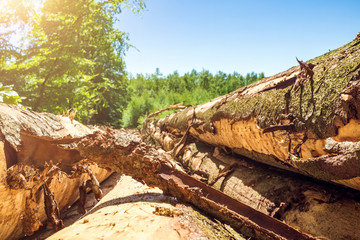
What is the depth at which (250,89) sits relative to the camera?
7.51 ft

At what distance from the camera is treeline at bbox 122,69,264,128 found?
13.6m

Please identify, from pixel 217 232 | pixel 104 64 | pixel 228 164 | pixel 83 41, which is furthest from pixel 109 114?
pixel 217 232

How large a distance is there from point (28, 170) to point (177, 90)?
2159 centimetres

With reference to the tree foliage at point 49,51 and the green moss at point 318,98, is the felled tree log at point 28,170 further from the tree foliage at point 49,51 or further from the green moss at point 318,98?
the tree foliage at point 49,51

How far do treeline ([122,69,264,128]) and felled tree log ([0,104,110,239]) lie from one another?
174 inches

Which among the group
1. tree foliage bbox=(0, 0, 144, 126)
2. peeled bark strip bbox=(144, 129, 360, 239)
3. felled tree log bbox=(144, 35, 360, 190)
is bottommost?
peeled bark strip bbox=(144, 129, 360, 239)

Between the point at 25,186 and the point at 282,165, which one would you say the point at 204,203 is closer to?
the point at 282,165

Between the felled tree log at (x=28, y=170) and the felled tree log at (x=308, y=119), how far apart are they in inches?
71.5

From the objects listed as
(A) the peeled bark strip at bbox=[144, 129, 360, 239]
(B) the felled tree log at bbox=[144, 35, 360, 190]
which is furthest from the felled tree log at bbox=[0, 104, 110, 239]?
(B) the felled tree log at bbox=[144, 35, 360, 190]

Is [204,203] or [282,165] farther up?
[282,165]

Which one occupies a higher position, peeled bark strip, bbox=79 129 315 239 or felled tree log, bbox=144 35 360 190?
felled tree log, bbox=144 35 360 190

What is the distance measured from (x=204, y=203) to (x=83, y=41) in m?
6.95

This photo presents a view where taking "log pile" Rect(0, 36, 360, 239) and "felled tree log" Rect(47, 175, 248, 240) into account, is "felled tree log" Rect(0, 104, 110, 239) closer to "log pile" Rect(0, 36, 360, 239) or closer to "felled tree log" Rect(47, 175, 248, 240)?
"log pile" Rect(0, 36, 360, 239)

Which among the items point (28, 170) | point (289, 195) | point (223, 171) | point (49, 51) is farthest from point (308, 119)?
point (49, 51)
